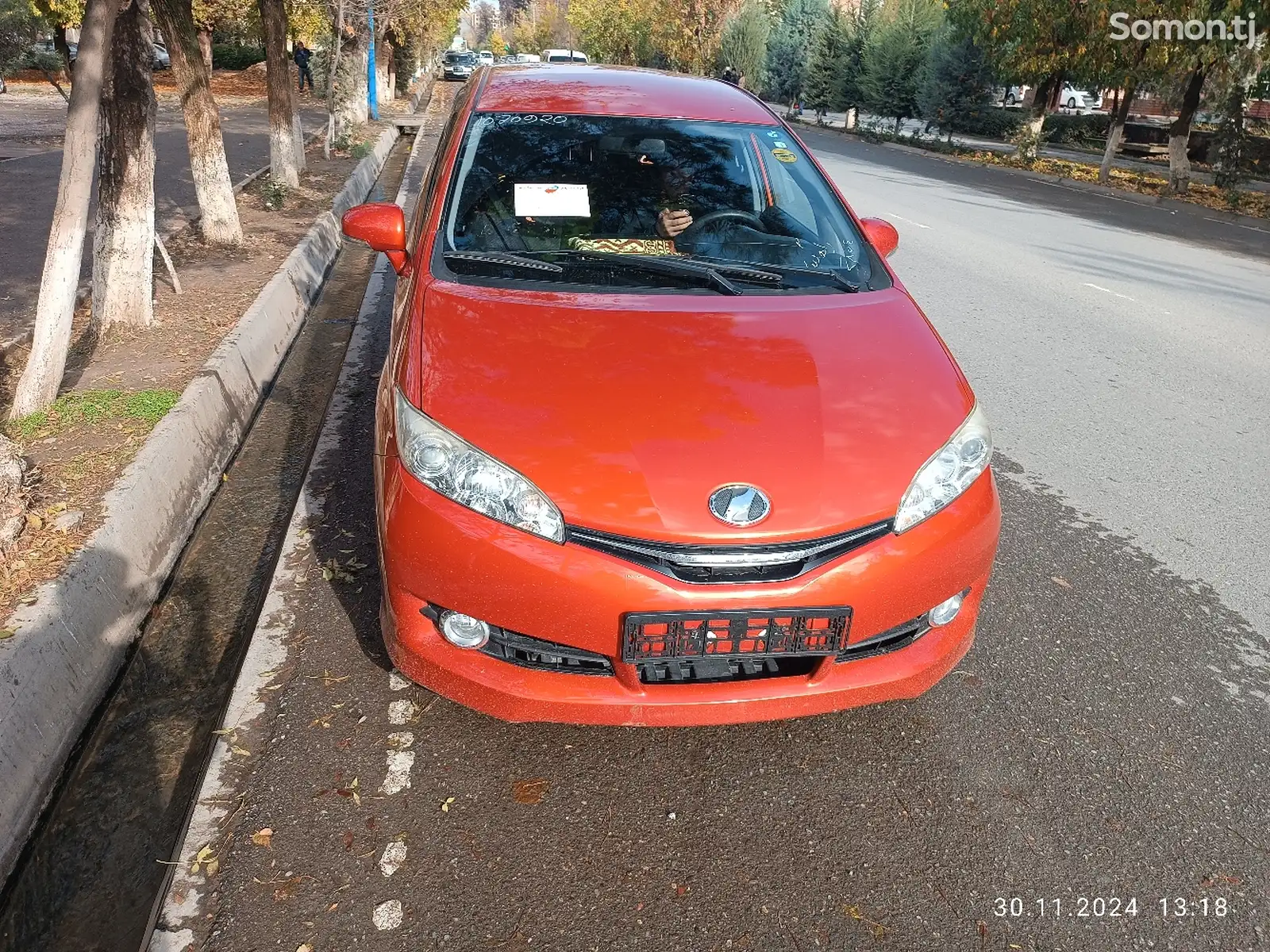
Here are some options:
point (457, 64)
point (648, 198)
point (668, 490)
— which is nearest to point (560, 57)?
point (648, 198)

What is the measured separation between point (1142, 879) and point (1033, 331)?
5388 millimetres

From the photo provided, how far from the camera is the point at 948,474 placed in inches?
97.9

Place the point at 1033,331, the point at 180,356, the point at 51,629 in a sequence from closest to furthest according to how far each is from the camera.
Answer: the point at 51,629, the point at 180,356, the point at 1033,331

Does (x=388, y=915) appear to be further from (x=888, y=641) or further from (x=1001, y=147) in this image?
(x=1001, y=147)

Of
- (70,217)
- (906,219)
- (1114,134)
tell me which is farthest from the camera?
(1114,134)

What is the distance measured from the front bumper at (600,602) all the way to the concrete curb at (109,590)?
1015 millimetres

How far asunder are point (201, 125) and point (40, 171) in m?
6.63

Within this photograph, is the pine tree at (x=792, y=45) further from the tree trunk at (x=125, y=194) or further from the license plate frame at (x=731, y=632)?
the license plate frame at (x=731, y=632)

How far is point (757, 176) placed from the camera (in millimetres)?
3738

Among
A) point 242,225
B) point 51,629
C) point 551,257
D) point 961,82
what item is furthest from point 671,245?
point 961,82

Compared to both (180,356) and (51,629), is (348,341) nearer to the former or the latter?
(180,356)

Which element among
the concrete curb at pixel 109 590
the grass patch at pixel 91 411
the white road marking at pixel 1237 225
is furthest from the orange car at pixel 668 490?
the white road marking at pixel 1237 225

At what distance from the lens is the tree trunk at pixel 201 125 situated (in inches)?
297

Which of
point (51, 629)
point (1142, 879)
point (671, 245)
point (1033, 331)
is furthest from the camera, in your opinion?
point (1033, 331)
